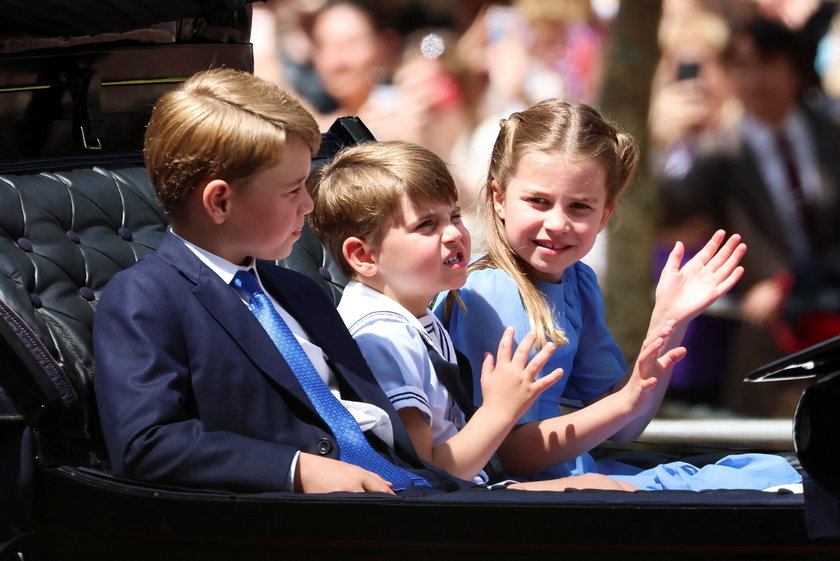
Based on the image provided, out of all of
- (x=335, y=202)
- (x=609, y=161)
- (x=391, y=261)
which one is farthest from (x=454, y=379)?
(x=609, y=161)

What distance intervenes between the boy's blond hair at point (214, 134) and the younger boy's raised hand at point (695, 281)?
2.79ft

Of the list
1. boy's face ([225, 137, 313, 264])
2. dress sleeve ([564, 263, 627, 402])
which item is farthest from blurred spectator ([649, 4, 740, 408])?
boy's face ([225, 137, 313, 264])

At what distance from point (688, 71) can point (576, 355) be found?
282cm

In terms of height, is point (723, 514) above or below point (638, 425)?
above

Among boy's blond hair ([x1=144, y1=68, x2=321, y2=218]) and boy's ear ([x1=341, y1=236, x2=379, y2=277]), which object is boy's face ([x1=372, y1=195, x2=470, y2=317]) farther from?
boy's blond hair ([x1=144, y1=68, x2=321, y2=218])

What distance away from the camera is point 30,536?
2.26 m

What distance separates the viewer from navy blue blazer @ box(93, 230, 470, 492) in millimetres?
2135

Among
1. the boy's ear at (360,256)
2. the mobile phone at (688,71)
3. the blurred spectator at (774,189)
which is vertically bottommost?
the blurred spectator at (774,189)

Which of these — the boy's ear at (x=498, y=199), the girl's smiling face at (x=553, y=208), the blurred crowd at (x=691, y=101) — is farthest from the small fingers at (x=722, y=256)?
the blurred crowd at (x=691, y=101)

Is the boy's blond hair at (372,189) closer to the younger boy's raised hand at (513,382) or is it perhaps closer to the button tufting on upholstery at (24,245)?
the younger boy's raised hand at (513,382)

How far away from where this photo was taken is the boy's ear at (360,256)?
2.58 metres

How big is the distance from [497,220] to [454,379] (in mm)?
454

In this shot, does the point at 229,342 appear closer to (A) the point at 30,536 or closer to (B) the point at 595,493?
(A) the point at 30,536

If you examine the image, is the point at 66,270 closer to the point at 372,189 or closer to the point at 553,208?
the point at 372,189
